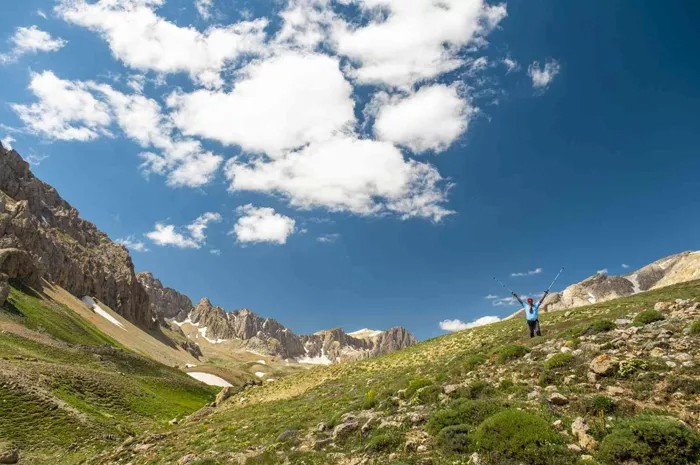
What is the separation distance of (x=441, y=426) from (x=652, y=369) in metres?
7.89

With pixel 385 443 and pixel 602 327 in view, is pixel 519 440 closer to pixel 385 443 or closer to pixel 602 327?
pixel 385 443

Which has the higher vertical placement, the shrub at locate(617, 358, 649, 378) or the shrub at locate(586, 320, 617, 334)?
the shrub at locate(586, 320, 617, 334)

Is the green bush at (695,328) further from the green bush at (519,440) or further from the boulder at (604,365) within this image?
the green bush at (519,440)

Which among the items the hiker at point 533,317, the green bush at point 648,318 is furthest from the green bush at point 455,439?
the hiker at point 533,317

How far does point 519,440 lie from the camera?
41.4 feet

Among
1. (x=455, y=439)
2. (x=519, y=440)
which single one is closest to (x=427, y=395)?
(x=455, y=439)

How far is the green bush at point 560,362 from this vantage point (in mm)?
18375

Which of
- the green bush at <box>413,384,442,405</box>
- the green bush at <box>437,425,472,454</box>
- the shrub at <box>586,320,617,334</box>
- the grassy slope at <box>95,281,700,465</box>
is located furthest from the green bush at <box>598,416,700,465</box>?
the shrub at <box>586,320,617,334</box>

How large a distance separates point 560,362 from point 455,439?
7314 mm

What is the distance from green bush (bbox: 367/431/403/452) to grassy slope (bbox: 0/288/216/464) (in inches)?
1014

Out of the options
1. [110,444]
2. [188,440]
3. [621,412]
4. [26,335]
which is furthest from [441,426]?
[26,335]

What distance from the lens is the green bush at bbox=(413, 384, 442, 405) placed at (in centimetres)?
1955

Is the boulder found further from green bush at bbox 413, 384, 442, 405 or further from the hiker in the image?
the hiker

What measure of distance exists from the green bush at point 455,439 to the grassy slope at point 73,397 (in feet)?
93.3
